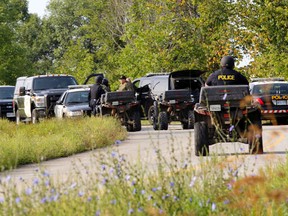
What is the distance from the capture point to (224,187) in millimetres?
10148

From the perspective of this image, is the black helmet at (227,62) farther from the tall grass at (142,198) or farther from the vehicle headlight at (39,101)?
the vehicle headlight at (39,101)

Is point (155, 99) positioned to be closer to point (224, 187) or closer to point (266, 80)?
point (266, 80)

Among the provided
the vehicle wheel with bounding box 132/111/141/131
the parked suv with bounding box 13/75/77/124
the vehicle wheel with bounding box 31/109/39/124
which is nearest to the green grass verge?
the vehicle wheel with bounding box 132/111/141/131

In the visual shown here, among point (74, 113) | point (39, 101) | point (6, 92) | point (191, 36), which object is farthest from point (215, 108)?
point (191, 36)

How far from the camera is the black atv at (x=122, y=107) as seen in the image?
1350 inches

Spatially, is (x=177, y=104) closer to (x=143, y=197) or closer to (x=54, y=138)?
(x=54, y=138)

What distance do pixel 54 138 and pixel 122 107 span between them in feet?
31.4

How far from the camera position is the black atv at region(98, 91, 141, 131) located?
34281mm

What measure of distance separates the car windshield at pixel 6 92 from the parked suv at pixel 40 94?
830 centimetres

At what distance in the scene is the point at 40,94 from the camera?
43.0 meters

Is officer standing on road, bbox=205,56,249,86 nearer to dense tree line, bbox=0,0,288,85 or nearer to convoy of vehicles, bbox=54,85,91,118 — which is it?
convoy of vehicles, bbox=54,85,91,118

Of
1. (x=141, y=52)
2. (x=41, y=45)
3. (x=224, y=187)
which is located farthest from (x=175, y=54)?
(x=41, y=45)

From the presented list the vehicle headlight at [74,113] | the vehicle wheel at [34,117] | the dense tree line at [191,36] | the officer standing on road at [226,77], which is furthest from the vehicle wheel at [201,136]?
the dense tree line at [191,36]

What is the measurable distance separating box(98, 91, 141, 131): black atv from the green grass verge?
239 centimetres
